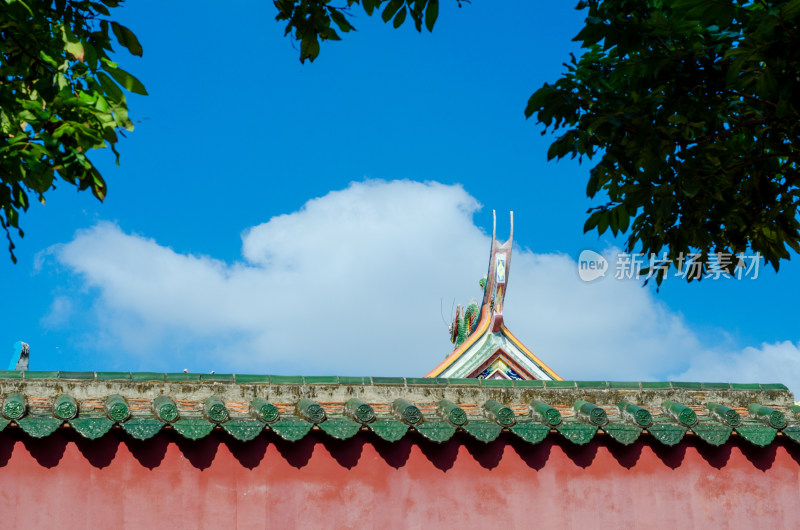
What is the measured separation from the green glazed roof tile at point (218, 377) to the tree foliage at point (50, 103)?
7.07ft

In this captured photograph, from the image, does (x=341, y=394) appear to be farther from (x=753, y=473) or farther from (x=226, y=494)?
(x=753, y=473)

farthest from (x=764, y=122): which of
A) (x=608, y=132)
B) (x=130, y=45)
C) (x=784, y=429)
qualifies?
(x=130, y=45)

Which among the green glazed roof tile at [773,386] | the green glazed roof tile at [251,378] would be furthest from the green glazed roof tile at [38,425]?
the green glazed roof tile at [773,386]

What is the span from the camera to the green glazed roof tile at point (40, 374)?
19.8 feet

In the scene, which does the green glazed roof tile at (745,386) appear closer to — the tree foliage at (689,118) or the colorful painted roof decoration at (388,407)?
the colorful painted roof decoration at (388,407)

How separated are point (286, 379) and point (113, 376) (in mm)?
1224

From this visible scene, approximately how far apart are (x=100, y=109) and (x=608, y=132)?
9.99 feet

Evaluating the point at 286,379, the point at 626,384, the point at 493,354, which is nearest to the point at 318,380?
the point at 286,379

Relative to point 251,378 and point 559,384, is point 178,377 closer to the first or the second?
point 251,378

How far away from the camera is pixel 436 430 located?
582 centimetres

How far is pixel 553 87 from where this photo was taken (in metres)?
5.75

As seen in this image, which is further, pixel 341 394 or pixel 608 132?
pixel 341 394

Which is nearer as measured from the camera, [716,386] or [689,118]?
[689,118]

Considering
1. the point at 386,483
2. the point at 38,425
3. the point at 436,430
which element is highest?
the point at 38,425
